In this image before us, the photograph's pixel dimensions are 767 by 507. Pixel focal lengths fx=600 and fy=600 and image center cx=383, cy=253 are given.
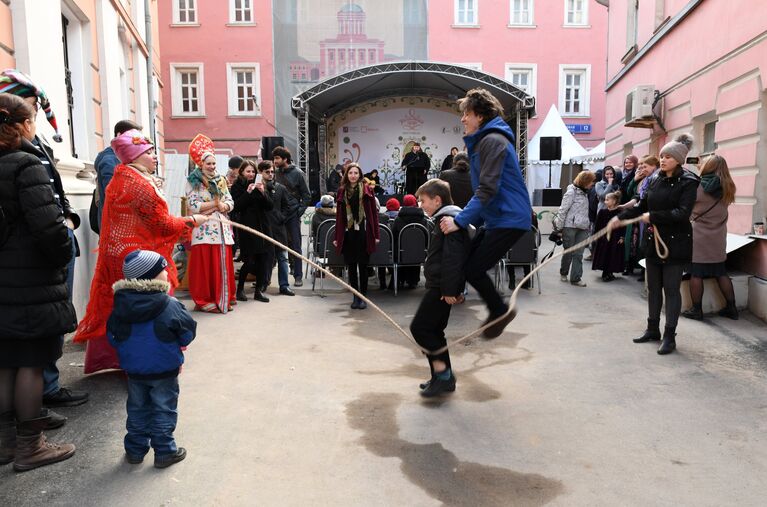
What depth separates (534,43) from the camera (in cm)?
2516

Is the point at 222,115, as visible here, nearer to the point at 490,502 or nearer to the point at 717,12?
the point at 717,12

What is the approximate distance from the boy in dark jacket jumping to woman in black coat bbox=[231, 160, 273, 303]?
12.4 ft

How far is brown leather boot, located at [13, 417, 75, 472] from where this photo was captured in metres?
3.04

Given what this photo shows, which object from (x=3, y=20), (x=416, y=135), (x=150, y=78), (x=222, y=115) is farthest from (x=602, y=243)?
(x=222, y=115)

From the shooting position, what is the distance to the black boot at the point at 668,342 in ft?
17.3

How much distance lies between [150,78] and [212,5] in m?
13.2

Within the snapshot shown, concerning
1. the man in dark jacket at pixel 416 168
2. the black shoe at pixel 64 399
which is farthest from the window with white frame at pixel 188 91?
the black shoe at pixel 64 399

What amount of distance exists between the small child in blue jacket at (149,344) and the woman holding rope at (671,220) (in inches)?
147

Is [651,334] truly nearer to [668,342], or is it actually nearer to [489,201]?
[668,342]

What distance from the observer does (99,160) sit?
4.88 meters

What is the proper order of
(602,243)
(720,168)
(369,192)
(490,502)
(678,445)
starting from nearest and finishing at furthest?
(490,502) < (678,445) < (720,168) < (369,192) < (602,243)

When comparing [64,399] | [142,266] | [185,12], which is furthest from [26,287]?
[185,12]

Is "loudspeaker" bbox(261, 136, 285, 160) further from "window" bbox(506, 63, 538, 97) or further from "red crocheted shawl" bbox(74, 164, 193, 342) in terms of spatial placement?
"window" bbox(506, 63, 538, 97)

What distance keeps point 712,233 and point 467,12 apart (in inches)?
828
